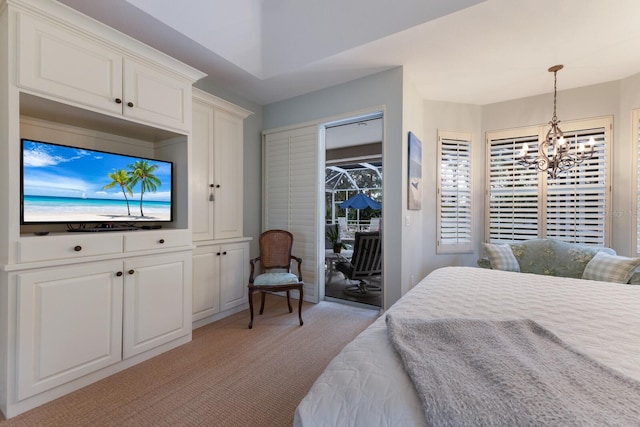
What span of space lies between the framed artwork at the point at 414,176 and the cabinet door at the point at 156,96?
237 cm

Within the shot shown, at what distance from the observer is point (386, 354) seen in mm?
994

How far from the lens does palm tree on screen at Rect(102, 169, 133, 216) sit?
7.18 feet

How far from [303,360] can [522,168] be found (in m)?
3.74

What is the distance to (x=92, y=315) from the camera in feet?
6.15

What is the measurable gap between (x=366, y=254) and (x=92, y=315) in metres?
3.03

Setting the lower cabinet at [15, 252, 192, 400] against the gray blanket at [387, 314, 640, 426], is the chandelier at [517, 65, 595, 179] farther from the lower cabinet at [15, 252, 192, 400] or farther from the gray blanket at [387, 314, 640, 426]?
the lower cabinet at [15, 252, 192, 400]

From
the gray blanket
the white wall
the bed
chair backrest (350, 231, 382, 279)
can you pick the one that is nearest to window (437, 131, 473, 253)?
chair backrest (350, 231, 382, 279)

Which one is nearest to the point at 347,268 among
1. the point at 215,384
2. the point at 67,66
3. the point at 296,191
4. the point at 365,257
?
the point at 365,257

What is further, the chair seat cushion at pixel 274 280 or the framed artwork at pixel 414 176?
the framed artwork at pixel 414 176

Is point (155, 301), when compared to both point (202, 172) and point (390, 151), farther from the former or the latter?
point (390, 151)

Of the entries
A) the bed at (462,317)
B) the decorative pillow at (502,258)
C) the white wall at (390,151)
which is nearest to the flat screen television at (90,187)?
the bed at (462,317)

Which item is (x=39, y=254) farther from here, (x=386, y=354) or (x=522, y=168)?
(x=522, y=168)

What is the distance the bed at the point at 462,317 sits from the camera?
802 mm

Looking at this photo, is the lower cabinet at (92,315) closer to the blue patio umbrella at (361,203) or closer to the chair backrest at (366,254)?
the chair backrest at (366,254)
